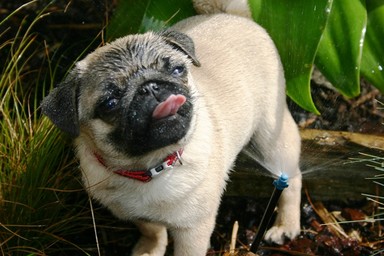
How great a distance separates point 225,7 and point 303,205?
42.2 inches

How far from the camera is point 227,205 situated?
3.39 meters

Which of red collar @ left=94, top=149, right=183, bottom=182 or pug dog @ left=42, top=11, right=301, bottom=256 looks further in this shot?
red collar @ left=94, top=149, right=183, bottom=182

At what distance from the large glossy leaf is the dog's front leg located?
A: 74cm

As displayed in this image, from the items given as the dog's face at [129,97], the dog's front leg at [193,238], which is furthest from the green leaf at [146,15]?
the dog's front leg at [193,238]

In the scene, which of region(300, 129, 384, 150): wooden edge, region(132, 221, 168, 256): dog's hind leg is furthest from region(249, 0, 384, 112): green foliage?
region(132, 221, 168, 256): dog's hind leg

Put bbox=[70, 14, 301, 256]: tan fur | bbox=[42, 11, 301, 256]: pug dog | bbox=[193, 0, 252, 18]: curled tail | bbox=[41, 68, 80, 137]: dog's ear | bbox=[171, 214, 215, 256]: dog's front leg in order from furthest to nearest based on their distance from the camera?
bbox=[193, 0, 252, 18]: curled tail
bbox=[171, 214, 215, 256]: dog's front leg
bbox=[70, 14, 301, 256]: tan fur
bbox=[41, 68, 80, 137]: dog's ear
bbox=[42, 11, 301, 256]: pug dog

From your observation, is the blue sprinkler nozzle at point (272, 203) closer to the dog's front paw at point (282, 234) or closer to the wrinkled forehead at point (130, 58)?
the dog's front paw at point (282, 234)

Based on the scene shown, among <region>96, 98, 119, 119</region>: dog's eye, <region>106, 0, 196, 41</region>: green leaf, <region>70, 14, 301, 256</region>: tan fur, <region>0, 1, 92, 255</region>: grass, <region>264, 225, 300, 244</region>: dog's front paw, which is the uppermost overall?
<region>96, 98, 119, 119</region>: dog's eye

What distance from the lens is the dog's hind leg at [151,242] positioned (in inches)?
119

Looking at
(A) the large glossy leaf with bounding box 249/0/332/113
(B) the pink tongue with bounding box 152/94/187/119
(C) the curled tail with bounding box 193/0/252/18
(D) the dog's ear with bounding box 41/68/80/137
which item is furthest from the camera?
(C) the curled tail with bounding box 193/0/252/18

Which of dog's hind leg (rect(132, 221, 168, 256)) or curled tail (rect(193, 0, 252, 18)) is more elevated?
curled tail (rect(193, 0, 252, 18))

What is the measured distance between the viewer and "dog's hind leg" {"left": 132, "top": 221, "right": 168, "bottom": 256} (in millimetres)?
3035

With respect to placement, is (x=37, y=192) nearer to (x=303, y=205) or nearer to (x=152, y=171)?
(x=152, y=171)

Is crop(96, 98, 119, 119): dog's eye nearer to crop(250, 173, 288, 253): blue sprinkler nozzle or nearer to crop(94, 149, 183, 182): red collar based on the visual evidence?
crop(94, 149, 183, 182): red collar
